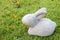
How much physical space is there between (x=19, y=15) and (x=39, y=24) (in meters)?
0.52

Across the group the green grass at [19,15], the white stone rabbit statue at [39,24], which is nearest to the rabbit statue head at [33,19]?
the white stone rabbit statue at [39,24]

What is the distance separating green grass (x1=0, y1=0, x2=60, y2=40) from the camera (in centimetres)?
233

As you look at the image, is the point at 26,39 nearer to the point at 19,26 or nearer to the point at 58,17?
the point at 19,26

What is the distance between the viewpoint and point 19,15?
268 centimetres

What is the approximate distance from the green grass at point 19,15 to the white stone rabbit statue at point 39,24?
3.0 inches

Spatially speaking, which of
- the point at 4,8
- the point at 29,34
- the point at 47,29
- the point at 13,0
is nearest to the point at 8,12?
the point at 4,8

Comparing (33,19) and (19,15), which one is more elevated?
(33,19)

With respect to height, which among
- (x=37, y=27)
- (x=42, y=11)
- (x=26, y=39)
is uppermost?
(x=42, y=11)

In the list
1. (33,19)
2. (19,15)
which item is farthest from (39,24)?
(19,15)

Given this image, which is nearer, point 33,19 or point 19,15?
point 33,19

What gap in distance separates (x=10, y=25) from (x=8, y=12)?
31 cm

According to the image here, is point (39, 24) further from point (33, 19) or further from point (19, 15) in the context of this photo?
point (19, 15)

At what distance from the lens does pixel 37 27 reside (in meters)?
2.23

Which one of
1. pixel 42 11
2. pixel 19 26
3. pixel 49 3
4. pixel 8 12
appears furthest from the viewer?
pixel 49 3
